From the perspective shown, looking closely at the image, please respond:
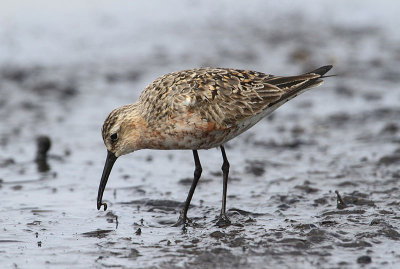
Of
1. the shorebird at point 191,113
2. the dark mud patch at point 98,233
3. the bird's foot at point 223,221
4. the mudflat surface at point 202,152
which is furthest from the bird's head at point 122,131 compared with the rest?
the bird's foot at point 223,221

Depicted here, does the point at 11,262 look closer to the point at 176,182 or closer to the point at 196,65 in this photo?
the point at 176,182

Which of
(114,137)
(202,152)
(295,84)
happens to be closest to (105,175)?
(114,137)

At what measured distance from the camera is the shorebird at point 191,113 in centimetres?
709

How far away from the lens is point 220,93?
7.31m

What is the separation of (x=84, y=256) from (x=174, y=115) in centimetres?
180

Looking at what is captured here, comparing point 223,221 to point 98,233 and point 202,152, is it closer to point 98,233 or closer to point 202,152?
point 98,233

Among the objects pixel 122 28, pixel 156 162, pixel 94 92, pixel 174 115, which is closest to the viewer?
pixel 174 115

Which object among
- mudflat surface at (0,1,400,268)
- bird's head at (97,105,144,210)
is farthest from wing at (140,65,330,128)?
mudflat surface at (0,1,400,268)

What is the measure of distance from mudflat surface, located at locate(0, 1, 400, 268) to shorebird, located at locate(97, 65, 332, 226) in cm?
67

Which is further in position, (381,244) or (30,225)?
(30,225)

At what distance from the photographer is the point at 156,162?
381 inches

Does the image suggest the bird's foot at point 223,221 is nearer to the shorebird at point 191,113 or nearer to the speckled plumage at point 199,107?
the shorebird at point 191,113

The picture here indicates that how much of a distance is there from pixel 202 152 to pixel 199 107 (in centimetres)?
308

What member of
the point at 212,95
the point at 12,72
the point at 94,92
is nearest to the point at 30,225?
the point at 212,95
